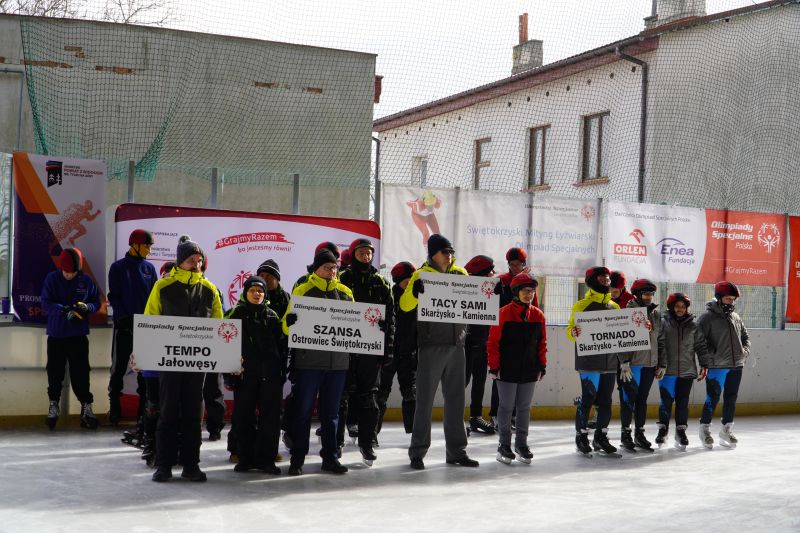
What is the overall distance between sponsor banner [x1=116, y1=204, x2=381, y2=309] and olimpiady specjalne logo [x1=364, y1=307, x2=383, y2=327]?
2951 millimetres

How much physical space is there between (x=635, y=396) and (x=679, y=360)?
688 millimetres

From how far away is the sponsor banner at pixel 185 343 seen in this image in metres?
7.23

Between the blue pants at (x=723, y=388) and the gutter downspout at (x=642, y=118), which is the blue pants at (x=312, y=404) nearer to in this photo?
the blue pants at (x=723, y=388)

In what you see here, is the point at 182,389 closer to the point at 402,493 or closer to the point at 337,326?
the point at 337,326

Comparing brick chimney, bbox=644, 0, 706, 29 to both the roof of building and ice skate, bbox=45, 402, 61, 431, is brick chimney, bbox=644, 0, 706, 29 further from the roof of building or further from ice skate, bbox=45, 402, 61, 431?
ice skate, bbox=45, 402, 61, 431

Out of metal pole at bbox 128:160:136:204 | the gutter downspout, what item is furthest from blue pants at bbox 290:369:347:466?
the gutter downspout

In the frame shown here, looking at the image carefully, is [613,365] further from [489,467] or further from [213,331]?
[213,331]

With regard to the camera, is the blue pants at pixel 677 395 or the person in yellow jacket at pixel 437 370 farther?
the blue pants at pixel 677 395

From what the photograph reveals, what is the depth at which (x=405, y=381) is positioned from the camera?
8.58 m

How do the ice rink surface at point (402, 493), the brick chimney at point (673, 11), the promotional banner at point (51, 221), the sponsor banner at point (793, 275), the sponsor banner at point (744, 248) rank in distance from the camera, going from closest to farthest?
the ice rink surface at point (402, 493) → the promotional banner at point (51, 221) → the sponsor banner at point (744, 248) → the sponsor banner at point (793, 275) → the brick chimney at point (673, 11)

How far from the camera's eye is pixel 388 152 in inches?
468

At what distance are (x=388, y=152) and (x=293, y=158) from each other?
79.2 inches

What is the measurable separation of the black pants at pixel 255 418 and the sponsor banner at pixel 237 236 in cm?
291

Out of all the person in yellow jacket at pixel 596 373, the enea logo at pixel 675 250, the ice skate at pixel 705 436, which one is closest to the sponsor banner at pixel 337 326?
the person in yellow jacket at pixel 596 373
